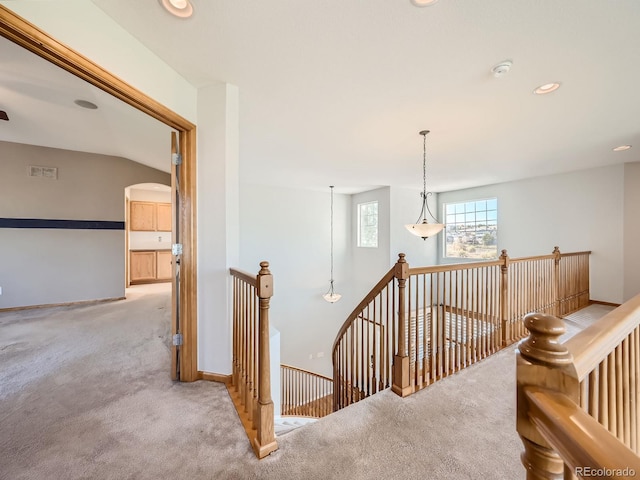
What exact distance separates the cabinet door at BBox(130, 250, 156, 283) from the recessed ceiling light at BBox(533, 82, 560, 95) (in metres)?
7.75

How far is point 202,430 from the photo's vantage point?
160 centimetres

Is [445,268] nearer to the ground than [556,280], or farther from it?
farther from it

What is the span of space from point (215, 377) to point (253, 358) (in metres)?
0.66

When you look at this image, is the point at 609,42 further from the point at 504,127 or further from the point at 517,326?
the point at 517,326

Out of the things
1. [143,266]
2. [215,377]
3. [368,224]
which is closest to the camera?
[215,377]

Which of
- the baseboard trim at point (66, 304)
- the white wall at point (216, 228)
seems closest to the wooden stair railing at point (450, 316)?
the white wall at point (216, 228)

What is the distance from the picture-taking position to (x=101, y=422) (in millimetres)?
1662

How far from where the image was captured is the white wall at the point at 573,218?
4.41 metres

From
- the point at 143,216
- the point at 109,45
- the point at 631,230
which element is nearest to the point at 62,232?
the point at 143,216

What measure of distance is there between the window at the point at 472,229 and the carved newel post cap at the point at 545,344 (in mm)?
6367

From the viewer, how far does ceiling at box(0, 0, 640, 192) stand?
153cm

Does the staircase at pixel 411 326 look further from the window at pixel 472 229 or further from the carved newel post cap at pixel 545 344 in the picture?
the window at pixel 472 229

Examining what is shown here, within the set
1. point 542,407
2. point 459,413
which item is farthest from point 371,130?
point 542,407

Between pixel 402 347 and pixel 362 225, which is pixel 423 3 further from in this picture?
pixel 362 225
